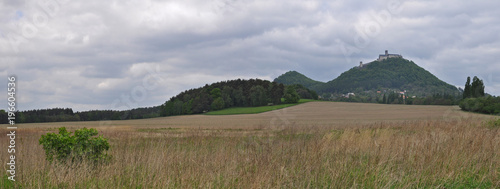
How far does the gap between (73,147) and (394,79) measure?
16606 cm

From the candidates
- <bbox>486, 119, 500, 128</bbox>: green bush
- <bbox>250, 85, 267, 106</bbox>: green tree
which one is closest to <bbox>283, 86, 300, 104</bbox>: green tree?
<bbox>250, 85, 267, 106</bbox>: green tree

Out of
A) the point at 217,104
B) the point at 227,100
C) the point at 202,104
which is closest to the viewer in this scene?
the point at 202,104

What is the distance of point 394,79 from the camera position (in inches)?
6344

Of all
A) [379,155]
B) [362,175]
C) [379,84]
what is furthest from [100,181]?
[379,84]

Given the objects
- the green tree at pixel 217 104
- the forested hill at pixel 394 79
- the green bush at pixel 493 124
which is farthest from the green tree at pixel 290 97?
the green bush at pixel 493 124

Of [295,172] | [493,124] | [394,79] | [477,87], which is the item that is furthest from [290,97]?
[295,172]

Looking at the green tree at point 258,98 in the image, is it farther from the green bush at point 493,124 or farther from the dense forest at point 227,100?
the green bush at point 493,124

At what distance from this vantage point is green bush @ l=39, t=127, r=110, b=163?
1142cm

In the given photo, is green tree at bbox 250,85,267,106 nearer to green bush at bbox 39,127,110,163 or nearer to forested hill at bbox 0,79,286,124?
forested hill at bbox 0,79,286,124

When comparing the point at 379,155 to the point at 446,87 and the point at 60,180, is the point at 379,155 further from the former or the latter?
the point at 446,87

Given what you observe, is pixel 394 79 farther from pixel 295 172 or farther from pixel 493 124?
pixel 295 172

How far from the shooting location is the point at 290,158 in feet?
34.8

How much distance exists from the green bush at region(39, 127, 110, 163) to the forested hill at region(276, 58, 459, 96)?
156 metres

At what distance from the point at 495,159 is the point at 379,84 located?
162495 millimetres
